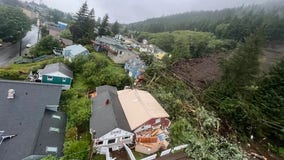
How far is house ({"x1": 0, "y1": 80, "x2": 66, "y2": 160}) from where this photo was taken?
1473 centimetres

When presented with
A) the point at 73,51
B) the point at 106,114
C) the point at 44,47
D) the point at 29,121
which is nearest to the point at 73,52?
the point at 73,51

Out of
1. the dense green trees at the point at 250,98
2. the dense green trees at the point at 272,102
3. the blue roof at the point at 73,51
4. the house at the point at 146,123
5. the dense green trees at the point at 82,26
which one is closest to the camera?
the house at the point at 146,123

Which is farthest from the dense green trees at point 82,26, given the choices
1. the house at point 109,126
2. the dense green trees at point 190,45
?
the house at point 109,126

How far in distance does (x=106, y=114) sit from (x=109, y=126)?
1759mm

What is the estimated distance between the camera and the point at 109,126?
1722 centimetres

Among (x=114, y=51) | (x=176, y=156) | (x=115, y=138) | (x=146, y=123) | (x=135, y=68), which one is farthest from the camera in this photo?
(x=114, y=51)

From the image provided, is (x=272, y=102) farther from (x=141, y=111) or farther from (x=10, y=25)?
(x=10, y=25)

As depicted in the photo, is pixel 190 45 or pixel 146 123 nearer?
pixel 146 123

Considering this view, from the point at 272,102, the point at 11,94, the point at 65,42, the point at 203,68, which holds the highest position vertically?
the point at 65,42

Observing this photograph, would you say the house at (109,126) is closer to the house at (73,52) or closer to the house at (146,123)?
the house at (146,123)

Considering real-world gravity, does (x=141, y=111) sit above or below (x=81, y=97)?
above

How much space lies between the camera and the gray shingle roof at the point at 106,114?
17266 millimetres

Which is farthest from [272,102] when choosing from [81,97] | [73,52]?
[73,52]

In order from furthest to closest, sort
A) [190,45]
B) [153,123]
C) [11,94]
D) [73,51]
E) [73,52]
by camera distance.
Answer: [190,45] → [73,51] → [73,52] → [153,123] → [11,94]
